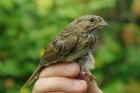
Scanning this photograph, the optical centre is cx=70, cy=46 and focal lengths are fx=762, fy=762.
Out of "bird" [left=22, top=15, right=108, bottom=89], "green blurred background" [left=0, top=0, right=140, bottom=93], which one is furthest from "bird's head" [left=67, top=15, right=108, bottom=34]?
"green blurred background" [left=0, top=0, right=140, bottom=93]

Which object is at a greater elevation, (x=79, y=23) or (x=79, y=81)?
(x=79, y=23)

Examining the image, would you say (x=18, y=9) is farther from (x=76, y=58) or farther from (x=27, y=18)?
(x=76, y=58)

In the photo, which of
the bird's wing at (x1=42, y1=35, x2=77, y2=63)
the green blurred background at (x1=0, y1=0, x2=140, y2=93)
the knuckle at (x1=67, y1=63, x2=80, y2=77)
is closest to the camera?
the knuckle at (x1=67, y1=63, x2=80, y2=77)

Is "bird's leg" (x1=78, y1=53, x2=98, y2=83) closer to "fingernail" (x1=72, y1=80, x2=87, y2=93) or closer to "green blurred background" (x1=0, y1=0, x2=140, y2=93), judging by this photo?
"fingernail" (x1=72, y1=80, x2=87, y2=93)

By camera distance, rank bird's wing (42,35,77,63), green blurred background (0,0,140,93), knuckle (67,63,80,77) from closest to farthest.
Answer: knuckle (67,63,80,77) → bird's wing (42,35,77,63) → green blurred background (0,0,140,93)

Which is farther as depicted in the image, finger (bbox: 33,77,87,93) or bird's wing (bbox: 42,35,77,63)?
bird's wing (bbox: 42,35,77,63)

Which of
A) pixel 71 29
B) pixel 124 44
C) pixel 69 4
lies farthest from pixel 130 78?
pixel 71 29

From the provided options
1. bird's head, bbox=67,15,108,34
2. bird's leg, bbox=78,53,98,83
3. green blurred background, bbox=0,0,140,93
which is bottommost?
green blurred background, bbox=0,0,140,93
